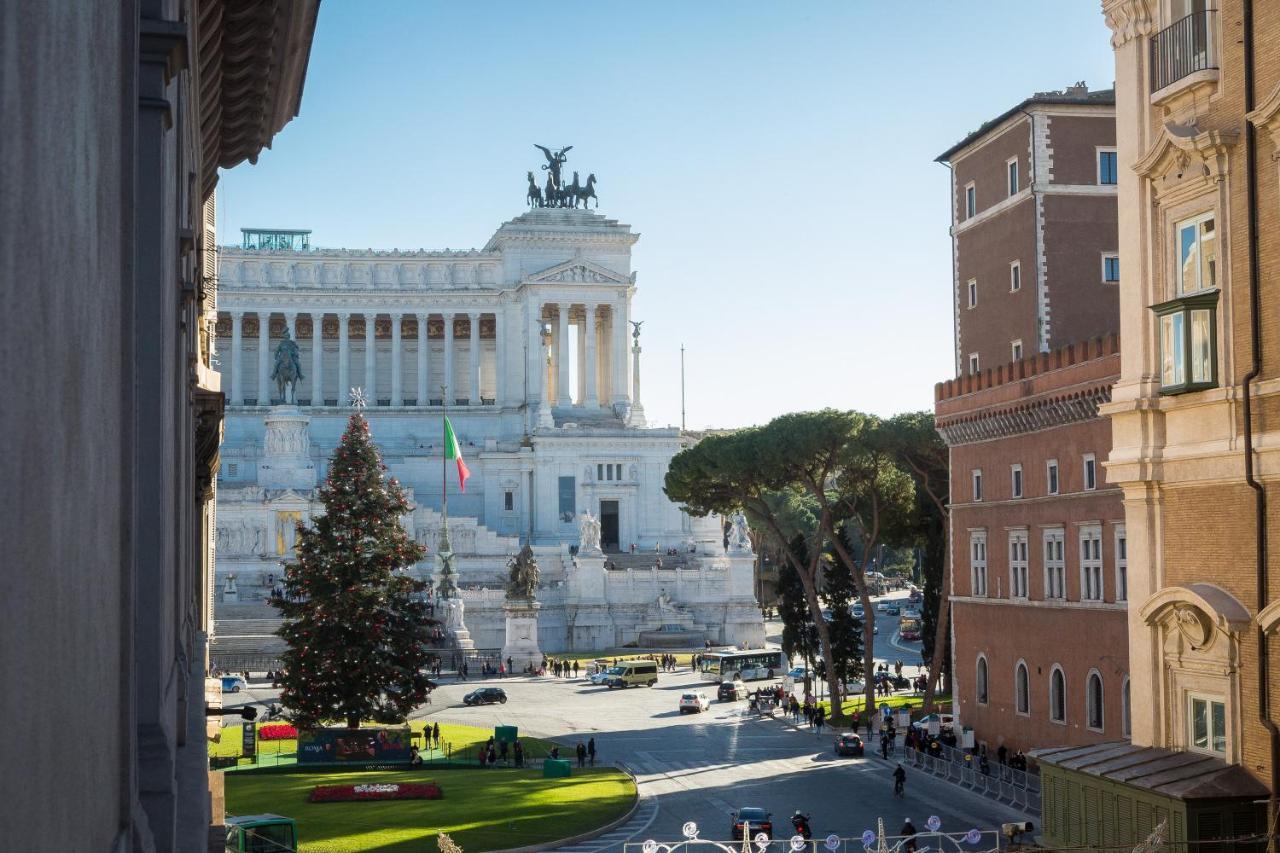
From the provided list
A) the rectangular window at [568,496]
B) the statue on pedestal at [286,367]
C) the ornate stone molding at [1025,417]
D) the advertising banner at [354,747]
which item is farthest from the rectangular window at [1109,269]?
the statue on pedestal at [286,367]

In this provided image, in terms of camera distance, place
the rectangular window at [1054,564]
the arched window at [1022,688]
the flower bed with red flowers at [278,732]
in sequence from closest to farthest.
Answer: the rectangular window at [1054,564]
the arched window at [1022,688]
the flower bed with red flowers at [278,732]

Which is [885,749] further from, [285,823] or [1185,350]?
[1185,350]

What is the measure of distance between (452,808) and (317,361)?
90453 mm

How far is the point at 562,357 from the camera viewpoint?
12419cm

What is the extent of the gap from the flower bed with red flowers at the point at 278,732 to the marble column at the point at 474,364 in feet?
243

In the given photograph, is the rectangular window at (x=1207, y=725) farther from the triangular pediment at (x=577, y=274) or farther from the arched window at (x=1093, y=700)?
the triangular pediment at (x=577, y=274)

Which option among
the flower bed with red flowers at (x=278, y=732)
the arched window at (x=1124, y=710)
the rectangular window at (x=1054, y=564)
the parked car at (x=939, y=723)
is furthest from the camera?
the flower bed with red flowers at (x=278, y=732)

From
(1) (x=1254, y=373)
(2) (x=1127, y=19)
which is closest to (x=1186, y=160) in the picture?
(2) (x=1127, y=19)

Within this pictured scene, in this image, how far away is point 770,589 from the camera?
134m

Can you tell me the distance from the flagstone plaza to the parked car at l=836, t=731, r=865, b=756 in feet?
118

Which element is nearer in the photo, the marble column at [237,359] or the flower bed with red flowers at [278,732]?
the flower bed with red flowers at [278,732]

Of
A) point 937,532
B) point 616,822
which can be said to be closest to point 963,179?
point 937,532

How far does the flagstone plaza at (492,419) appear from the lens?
91.7 metres

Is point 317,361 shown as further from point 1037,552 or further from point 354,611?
point 1037,552
